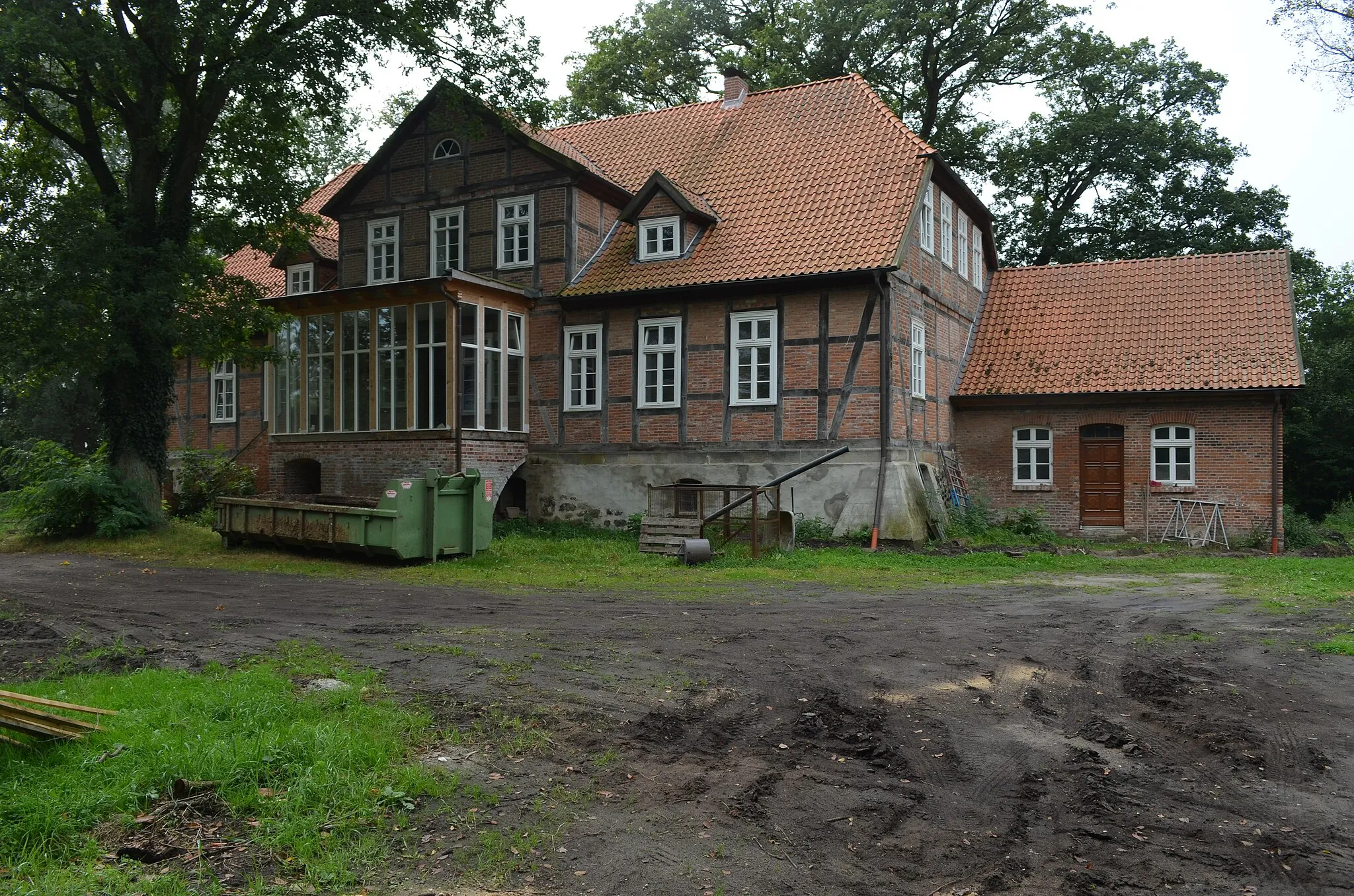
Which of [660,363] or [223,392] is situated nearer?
[660,363]

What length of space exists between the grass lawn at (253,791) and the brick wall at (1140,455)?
16605mm

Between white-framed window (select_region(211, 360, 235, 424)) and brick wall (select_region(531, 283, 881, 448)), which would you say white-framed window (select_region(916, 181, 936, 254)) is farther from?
white-framed window (select_region(211, 360, 235, 424))

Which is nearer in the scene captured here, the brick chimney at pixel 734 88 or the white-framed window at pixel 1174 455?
the white-framed window at pixel 1174 455

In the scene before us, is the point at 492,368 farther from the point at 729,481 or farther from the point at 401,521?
the point at 401,521

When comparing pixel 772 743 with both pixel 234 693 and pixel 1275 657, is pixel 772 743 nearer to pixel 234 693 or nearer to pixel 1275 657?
pixel 234 693

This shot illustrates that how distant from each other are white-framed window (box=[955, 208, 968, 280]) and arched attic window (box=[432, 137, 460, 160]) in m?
10.7

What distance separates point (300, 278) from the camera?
79.7 ft

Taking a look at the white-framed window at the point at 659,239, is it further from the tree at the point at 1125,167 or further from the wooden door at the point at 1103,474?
the tree at the point at 1125,167

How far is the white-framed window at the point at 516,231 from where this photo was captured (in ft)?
66.9

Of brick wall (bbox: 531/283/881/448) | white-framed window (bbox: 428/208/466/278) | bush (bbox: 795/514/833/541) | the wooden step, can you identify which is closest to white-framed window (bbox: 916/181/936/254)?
brick wall (bbox: 531/283/881/448)

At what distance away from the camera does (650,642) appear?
8.58 meters

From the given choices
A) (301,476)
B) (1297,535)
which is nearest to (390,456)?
(301,476)

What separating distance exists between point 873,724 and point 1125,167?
27878mm

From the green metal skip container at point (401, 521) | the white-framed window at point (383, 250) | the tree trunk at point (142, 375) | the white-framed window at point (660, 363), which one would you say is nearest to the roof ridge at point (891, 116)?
the white-framed window at point (660, 363)
